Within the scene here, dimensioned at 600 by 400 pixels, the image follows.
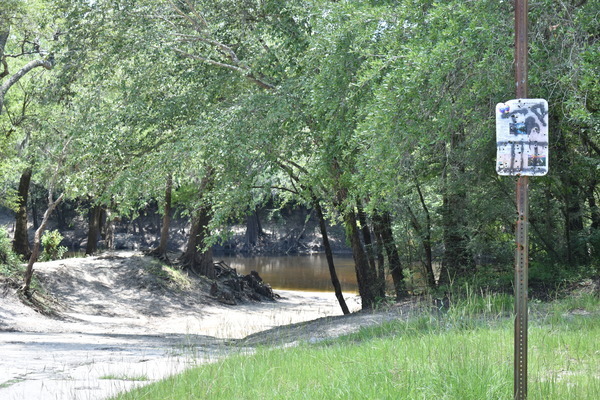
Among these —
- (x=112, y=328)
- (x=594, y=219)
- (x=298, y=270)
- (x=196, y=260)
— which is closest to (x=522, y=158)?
(x=594, y=219)

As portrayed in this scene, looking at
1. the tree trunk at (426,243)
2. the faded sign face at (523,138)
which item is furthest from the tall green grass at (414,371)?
the tree trunk at (426,243)

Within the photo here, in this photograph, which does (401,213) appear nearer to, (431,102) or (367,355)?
(431,102)

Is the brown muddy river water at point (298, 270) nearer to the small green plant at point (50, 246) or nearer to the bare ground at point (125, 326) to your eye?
the bare ground at point (125, 326)

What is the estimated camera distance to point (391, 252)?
14.0 m

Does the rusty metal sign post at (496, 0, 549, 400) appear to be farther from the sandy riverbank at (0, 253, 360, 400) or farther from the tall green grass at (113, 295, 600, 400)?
the sandy riverbank at (0, 253, 360, 400)

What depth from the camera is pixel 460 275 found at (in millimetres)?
12766

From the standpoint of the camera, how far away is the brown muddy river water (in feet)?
117

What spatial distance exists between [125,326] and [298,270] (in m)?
25.5

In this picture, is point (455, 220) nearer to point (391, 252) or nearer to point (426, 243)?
point (426, 243)

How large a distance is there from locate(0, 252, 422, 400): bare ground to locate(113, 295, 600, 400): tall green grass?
832mm

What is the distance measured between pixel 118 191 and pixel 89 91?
2.60 metres

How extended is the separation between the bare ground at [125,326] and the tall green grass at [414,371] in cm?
83

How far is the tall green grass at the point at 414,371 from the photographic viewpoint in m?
4.46

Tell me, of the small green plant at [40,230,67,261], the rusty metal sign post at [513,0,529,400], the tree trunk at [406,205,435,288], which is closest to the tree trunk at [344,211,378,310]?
the tree trunk at [406,205,435,288]
